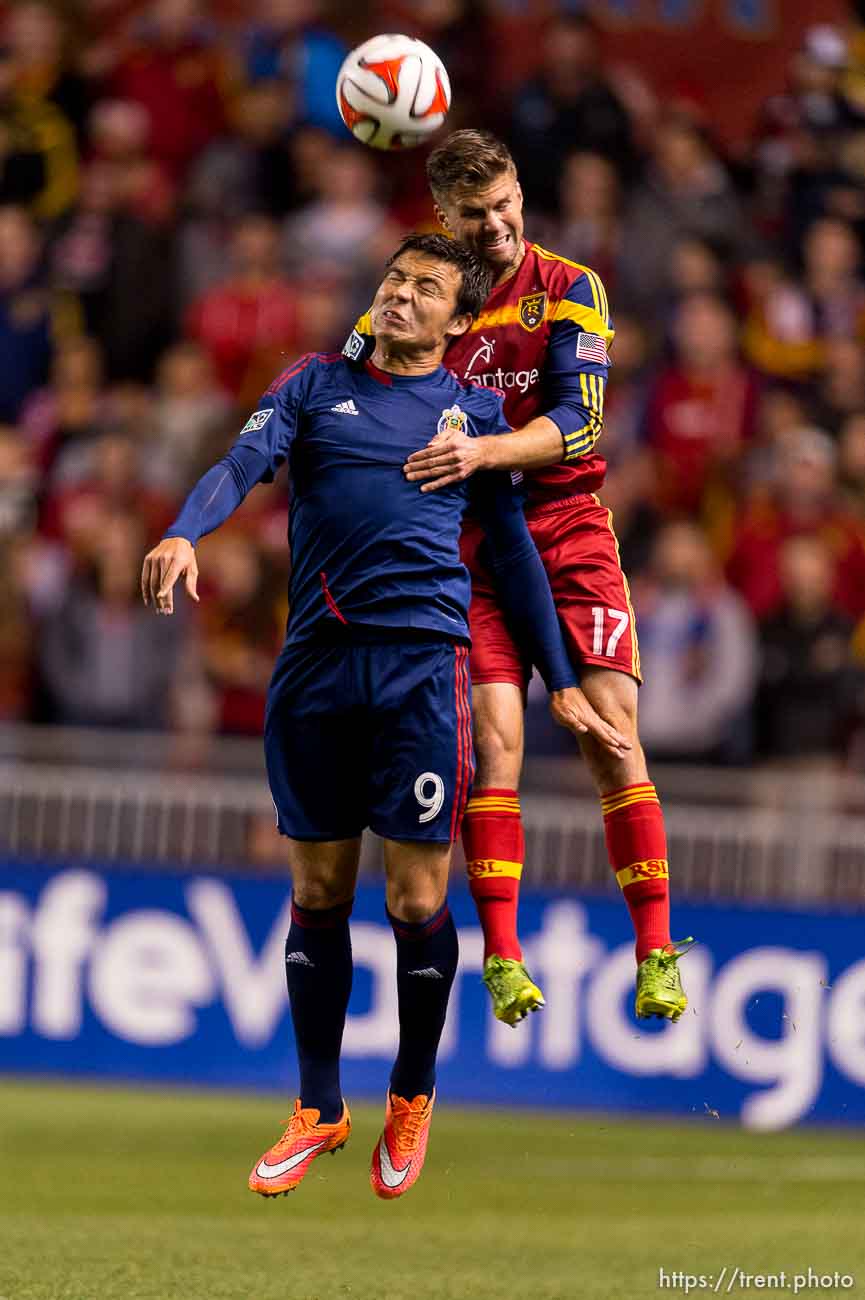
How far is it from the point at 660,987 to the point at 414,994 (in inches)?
31.4

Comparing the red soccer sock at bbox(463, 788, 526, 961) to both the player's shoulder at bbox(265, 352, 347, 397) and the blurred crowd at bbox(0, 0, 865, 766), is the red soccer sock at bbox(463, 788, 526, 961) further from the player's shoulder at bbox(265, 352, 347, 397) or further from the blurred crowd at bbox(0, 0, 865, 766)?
the blurred crowd at bbox(0, 0, 865, 766)

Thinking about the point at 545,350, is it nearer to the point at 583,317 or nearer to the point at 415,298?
the point at 583,317

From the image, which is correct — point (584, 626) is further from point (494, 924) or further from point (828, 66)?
point (828, 66)

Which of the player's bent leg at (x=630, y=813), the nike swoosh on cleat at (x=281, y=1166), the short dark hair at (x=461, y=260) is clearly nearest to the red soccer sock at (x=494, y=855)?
the player's bent leg at (x=630, y=813)

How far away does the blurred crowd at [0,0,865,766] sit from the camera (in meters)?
13.3

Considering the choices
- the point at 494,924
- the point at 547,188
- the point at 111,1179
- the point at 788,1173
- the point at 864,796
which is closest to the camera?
the point at 494,924

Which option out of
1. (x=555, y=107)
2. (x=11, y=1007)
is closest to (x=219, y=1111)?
(x=11, y=1007)

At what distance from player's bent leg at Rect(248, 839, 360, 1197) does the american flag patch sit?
1.74m

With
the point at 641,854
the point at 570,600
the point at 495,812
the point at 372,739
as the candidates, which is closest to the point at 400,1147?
the point at 495,812

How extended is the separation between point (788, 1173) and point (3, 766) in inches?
182

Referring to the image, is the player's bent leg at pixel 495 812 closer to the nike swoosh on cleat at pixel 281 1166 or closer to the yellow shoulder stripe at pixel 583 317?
the nike swoosh on cleat at pixel 281 1166

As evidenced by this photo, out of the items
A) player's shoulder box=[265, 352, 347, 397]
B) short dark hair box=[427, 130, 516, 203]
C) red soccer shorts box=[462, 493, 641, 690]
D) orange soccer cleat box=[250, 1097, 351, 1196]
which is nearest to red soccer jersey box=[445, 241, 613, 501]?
red soccer shorts box=[462, 493, 641, 690]

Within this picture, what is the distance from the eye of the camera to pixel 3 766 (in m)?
13.1

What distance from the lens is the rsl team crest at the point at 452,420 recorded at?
766 cm
